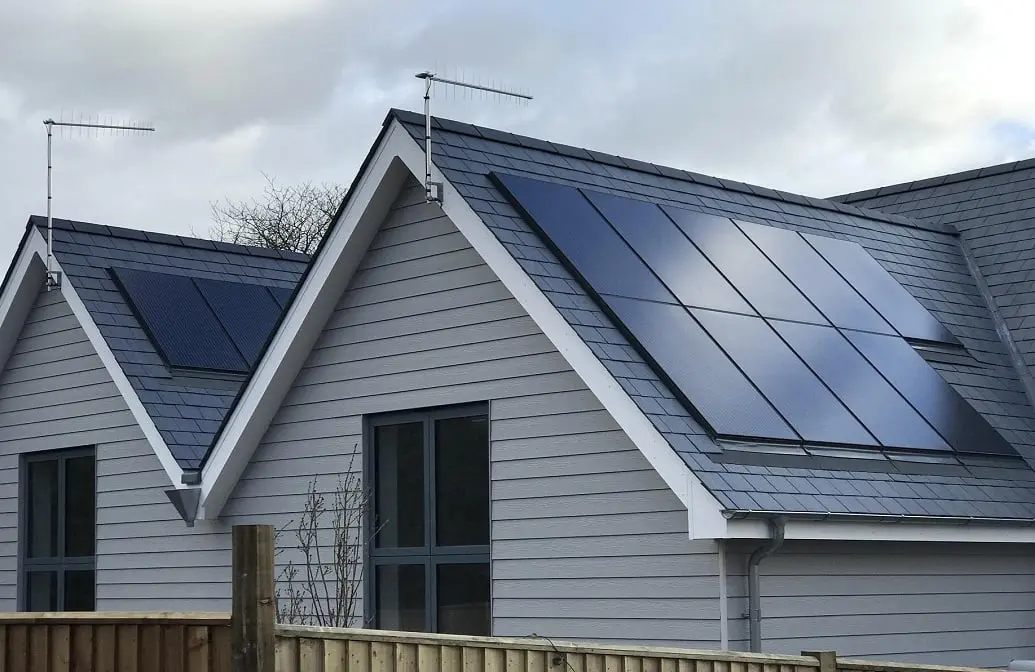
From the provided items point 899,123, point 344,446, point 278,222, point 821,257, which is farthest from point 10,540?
point 278,222

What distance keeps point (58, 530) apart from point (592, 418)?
7364mm

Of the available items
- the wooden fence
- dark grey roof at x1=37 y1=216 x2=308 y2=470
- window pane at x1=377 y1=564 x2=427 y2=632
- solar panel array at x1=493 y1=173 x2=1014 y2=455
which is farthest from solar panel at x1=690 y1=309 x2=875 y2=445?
dark grey roof at x1=37 y1=216 x2=308 y2=470

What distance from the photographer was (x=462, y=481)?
38.3 feet

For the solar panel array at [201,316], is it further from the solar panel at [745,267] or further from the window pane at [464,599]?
the solar panel at [745,267]

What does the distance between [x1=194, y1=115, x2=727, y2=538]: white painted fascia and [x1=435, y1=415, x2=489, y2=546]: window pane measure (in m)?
1.25

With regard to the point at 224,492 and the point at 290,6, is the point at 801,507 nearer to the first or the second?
the point at 224,492

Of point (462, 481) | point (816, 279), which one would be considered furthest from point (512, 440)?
point (816, 279)

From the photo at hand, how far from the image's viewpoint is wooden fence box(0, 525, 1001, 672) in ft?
21.3

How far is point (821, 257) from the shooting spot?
13.6 metres

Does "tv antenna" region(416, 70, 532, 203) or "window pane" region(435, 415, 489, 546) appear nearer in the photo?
"tv antenna" region(416, 70, 532, 203)

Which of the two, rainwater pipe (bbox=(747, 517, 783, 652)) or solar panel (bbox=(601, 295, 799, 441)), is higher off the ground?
solar panel (bbox=(601, 295, 799, 441))

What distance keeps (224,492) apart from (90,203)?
26818 millimetres

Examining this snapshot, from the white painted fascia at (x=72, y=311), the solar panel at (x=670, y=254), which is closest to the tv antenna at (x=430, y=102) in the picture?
the solar panel at (x=670, y=254)

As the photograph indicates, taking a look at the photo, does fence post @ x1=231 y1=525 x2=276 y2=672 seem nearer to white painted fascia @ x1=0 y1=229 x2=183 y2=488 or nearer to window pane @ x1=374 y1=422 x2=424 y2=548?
window pane @ x1=374 y1=422 x2=424 y2=548
